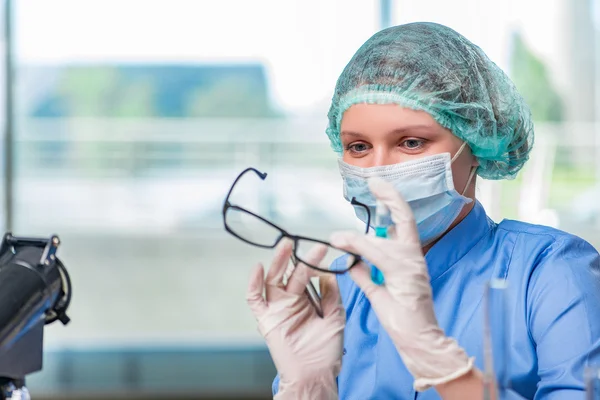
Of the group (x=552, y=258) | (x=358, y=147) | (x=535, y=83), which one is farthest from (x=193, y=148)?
(x=552, y=258)

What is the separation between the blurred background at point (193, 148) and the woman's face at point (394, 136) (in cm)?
264

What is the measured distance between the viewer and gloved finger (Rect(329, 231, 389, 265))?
98 cm

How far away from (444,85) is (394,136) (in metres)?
0.13

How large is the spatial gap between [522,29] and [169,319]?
262cm

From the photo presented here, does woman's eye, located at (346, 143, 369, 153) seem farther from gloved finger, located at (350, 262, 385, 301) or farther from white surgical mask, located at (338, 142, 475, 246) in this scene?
gloved finger, located at (350, 262, 385, 301)

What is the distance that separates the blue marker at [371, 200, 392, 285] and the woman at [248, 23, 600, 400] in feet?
0.04

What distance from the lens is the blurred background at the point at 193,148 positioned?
4137 millimetres

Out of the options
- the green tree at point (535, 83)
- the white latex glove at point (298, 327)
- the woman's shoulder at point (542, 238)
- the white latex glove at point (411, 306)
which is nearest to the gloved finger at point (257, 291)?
the white latex glove at point (298, 327)

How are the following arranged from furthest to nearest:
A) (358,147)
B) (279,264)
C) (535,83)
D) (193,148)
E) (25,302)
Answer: (193,148)
(535,83)
(358,147)
(279,264)
(25,302)

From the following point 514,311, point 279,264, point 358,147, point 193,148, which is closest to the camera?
point 279,264

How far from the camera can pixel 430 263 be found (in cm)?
131

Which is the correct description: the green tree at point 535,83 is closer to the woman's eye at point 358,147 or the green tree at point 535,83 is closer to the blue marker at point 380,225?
the woman's eye at point 358,147

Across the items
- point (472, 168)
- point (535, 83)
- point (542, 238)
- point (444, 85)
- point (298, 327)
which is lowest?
point (298, 327)

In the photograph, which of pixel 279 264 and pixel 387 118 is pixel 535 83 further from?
pixel 279 264
